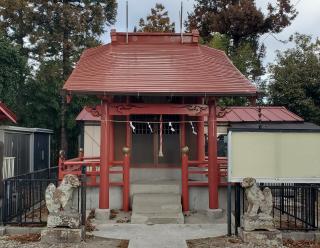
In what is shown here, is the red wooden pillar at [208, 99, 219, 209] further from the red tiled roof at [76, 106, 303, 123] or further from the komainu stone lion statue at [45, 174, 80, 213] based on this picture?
the red tiled roof at [76, 106, 303, 123]

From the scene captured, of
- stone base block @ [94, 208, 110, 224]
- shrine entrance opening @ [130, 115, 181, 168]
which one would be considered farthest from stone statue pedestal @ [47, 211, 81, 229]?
shrine entrance opening @ [130, 115, 181, 168]

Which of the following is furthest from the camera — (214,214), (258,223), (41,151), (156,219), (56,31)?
(56,31)

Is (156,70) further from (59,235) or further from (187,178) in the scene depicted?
(59,235)

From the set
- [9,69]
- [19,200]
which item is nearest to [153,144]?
[19,200]

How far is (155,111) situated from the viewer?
1272 centimetres

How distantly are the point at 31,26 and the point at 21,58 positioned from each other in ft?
13.0

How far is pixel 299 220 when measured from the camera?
1123cm

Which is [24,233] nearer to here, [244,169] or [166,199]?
[166,199]

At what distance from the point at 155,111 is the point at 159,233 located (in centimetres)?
371

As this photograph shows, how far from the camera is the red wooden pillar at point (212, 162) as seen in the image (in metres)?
12.5

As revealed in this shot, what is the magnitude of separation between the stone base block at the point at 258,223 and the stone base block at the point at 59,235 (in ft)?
11.0

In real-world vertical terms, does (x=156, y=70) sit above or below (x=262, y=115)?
above

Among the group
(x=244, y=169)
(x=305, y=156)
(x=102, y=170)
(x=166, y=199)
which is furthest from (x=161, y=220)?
(x=305, y=156)

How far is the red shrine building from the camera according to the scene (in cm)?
1246
